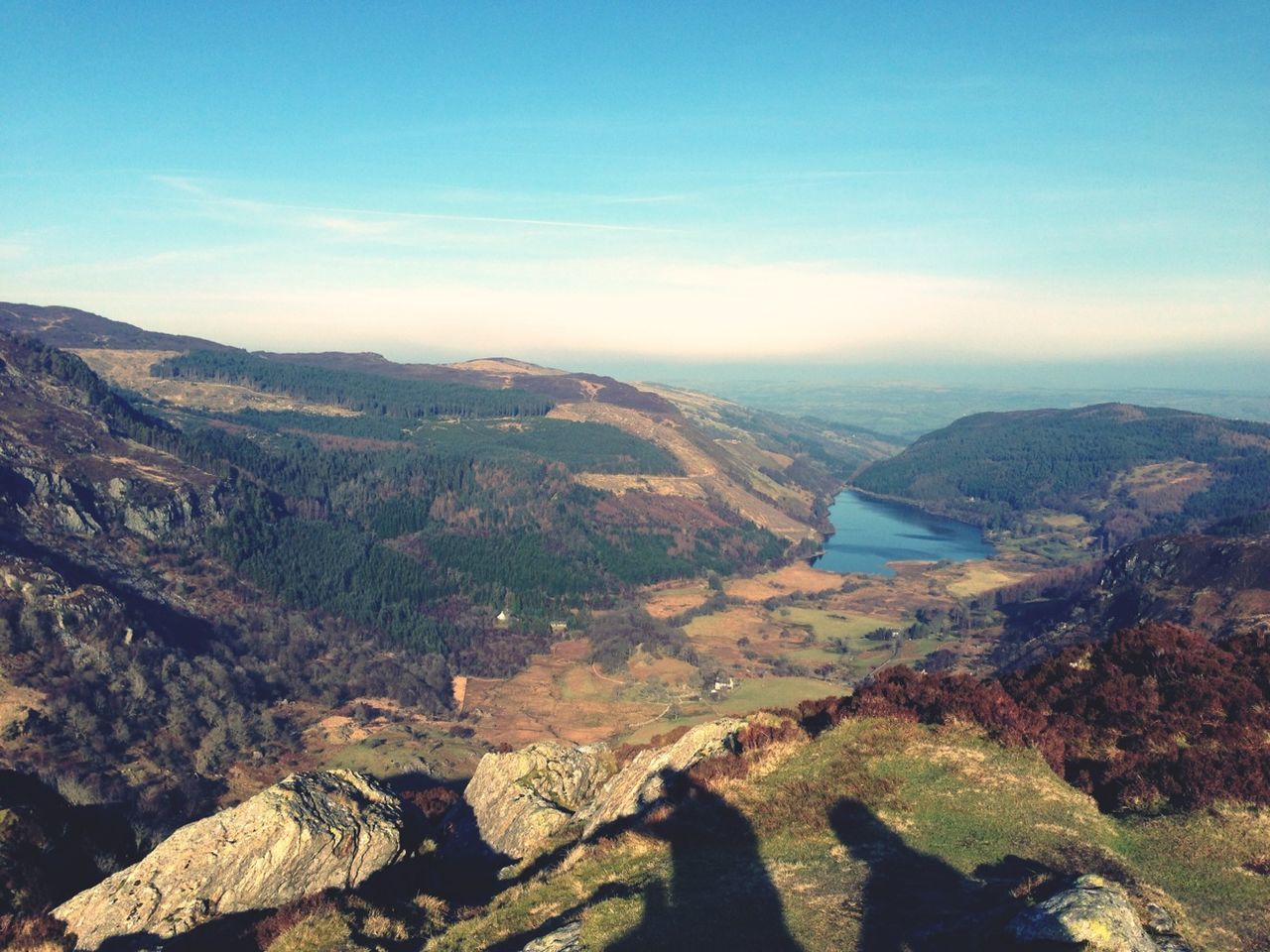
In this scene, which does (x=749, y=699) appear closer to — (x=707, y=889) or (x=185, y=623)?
(x=185, y=623)

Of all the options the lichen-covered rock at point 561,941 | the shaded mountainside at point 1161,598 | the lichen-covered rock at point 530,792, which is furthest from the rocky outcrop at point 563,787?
the shaded mountainside at point 1161,598

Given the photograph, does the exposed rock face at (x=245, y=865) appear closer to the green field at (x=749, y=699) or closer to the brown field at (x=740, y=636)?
the green field at (x=749, y=699)

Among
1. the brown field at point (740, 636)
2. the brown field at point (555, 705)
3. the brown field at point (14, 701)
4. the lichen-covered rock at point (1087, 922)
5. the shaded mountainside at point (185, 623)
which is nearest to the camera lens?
the lichen-covered rock at point (1087, 922)

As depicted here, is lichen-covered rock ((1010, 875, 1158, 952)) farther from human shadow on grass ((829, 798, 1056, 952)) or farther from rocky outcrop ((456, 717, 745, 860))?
rocky outcrop ((456, 717, 745, 860))

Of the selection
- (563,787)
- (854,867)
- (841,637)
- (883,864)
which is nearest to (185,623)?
(563,787)

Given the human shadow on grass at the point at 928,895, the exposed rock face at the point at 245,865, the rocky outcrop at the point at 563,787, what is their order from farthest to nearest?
the rocky outcrop at the point at 563,787 < the exposed rock face at the point at 245,865 < the human shadow on grass at the point at 928,895

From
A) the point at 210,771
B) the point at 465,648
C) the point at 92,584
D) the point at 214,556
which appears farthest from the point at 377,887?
the point at 214,556
